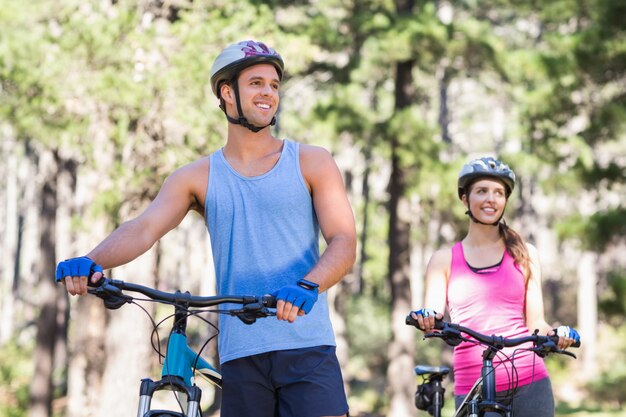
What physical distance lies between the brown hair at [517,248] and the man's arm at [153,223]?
214cm

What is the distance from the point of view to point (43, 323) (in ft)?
79.0

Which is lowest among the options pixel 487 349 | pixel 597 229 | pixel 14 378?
pixel 14 378

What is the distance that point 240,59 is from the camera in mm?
4129

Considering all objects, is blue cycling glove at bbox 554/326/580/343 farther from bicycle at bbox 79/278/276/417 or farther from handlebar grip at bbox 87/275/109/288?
handlebar grip at bbox 87/275/109/288

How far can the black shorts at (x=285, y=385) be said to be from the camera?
3.86 meters

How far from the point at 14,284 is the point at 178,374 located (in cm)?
5331

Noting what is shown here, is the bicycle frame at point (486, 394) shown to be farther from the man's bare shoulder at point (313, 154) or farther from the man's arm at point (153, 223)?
the man's arm at point (153, 223)

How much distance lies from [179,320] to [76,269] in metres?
0.40

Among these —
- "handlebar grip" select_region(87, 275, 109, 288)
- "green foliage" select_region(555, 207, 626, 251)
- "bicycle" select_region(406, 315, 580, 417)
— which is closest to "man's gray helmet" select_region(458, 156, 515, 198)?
"bicycle" select_region(406, 315, 580, 417)

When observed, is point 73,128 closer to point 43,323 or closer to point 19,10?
point 19,10

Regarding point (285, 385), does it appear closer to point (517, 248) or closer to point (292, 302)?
point (292, 302)

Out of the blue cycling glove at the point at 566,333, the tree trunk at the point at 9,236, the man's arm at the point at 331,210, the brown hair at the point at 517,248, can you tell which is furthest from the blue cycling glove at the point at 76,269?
the tree trunk at the point at 9,236

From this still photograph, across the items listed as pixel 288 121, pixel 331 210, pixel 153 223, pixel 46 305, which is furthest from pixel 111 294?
pixel 288 121

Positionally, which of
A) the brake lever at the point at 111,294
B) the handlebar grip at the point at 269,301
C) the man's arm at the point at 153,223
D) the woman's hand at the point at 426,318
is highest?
the man's arm at the point at 153,223
